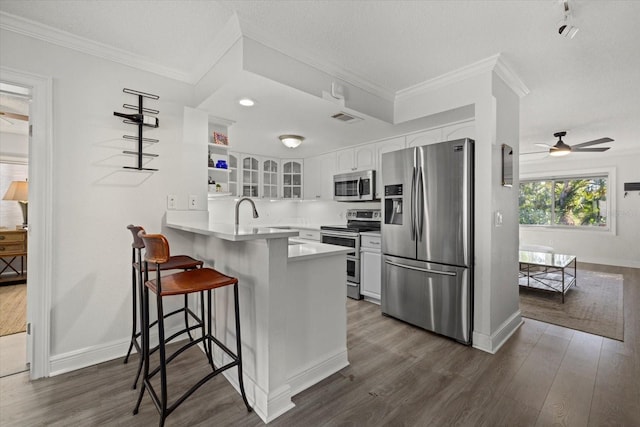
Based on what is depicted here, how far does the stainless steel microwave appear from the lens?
4188 millimetres

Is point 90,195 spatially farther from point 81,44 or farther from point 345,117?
point 345,117

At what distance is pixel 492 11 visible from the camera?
1888 millimetres

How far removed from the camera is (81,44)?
85.6 inches

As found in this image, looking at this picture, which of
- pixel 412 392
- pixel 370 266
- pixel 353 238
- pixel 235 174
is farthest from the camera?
pixel 235 174

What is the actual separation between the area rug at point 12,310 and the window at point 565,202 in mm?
9375

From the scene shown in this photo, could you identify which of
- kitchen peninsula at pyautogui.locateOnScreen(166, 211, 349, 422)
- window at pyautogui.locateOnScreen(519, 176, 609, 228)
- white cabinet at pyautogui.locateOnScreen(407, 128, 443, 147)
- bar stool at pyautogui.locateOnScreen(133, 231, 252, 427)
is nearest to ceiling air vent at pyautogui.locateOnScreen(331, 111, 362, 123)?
white cabinet at pyautogui.locateOnScreen(407, 128, 443, 147)

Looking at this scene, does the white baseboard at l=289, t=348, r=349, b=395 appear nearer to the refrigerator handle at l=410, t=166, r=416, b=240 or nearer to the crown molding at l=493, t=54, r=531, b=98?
the refrigerator handle at l=410, t=166, r=416, b=240

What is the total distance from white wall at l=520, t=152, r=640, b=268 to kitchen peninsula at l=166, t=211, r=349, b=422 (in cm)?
710

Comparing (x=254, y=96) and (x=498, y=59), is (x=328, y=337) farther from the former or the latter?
(x=498, y=59)

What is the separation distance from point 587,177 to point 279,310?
25.8 feet

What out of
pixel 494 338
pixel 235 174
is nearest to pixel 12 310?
pixel 235 174

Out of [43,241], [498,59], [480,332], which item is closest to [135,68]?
[43,241]

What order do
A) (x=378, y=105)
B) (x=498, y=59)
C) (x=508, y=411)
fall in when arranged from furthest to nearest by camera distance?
(x=378, y=105) < (x=498, y=59) < (x=508, y=411)

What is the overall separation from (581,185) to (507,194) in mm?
5630
